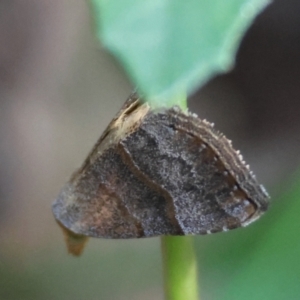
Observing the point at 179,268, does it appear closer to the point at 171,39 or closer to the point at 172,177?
the point at 172,177

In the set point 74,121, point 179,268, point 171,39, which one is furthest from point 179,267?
point 74,121

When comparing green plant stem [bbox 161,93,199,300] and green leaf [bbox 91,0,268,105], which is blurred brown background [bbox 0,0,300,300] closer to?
green plant stem [bbox 161,93,199,300]

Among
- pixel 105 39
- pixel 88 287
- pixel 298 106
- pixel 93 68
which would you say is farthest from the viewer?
pixel 93 68

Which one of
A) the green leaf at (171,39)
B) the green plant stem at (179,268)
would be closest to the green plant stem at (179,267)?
the green plant stem at (179,268)

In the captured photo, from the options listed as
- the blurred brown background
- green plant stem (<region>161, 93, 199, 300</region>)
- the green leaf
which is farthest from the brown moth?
the blurred brown background

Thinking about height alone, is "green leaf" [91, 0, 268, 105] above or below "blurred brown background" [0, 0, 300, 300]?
below

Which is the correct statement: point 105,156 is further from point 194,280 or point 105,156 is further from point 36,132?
point 36,132

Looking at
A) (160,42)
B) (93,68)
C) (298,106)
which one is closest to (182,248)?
(160,42)
